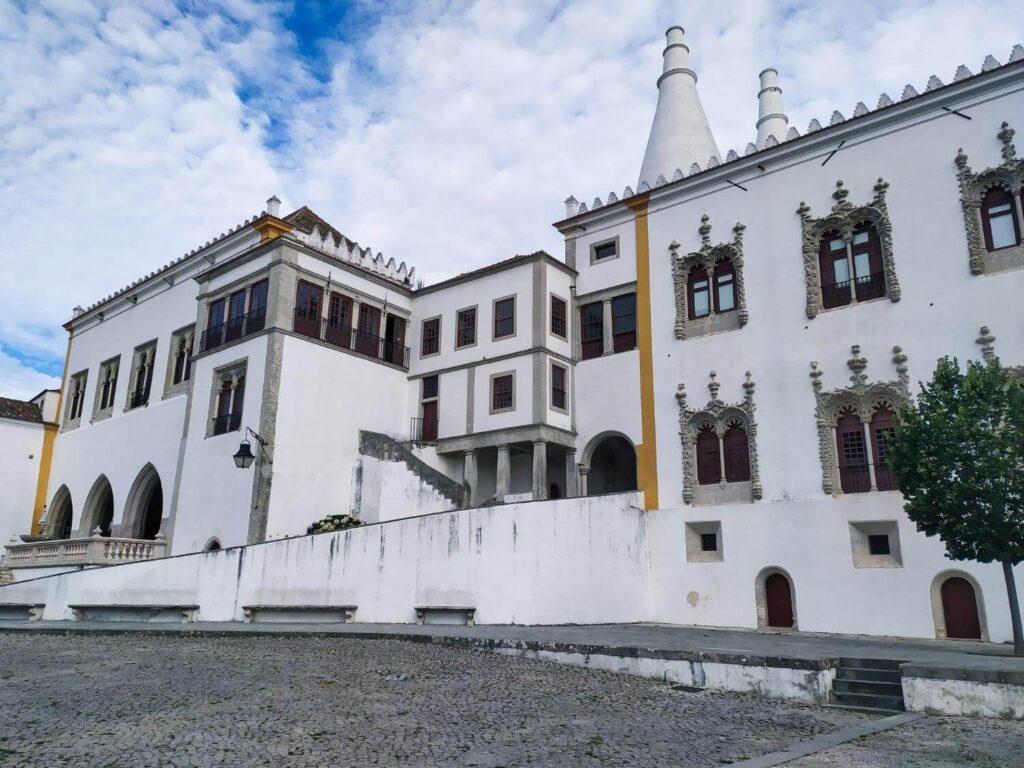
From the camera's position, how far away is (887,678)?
353 inches

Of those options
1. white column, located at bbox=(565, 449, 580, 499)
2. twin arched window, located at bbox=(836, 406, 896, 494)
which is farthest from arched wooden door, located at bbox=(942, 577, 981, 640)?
white column, located at bbox=(565, 449, 580, 499)

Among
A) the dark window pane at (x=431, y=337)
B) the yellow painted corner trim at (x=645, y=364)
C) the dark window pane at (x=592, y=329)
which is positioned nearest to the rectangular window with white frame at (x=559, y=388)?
the dark window pane at (x=592, y=329)

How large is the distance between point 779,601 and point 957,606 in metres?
3.56

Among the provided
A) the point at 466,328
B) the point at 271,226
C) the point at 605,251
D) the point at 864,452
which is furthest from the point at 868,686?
the point at 271,226

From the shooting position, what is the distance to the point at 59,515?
32031mm

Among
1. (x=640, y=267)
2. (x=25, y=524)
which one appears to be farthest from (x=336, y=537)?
(x=25, y=524)

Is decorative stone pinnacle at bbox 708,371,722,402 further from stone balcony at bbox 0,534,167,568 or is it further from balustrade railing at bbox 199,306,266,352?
stone balcony at bbox 0,534,167,568

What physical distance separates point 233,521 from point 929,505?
16480mm

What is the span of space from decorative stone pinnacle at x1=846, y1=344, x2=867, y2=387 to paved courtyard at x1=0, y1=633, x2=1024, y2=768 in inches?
401

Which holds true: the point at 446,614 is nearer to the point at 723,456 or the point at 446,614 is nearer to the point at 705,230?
the point at 723,456

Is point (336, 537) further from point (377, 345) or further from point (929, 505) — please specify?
point (929, 505)

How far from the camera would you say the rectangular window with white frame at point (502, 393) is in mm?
22234

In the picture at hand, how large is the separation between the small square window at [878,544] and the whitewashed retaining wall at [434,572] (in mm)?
5228

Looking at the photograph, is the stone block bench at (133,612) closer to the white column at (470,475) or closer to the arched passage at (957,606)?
the white column at (470,475)
